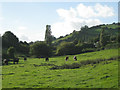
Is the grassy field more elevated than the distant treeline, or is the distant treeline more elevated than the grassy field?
the distant treeline

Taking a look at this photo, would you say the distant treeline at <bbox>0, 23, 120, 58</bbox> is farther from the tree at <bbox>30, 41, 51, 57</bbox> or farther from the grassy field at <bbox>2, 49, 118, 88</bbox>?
the grassy field at <bbox>2, 49, 118, 88</bbox>

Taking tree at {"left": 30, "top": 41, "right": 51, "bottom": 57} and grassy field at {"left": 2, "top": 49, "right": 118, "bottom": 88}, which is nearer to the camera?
grassy field at {"left": 2, "top": 49, "right": 118, "bottom": 88}

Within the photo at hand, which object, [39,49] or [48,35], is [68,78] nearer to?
[39,49]

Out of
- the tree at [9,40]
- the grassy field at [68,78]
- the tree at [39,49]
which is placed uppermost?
the tree at [9,40]

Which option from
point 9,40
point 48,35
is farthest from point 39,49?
point 48,35

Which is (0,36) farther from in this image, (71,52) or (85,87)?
(85,87)

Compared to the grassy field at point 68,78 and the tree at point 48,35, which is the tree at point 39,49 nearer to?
the tree at point 48,35

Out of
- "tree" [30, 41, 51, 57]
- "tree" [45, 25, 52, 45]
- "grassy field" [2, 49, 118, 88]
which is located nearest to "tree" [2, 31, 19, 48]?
"tree" [45, 25, 52, 45]

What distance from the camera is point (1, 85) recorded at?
18.7m

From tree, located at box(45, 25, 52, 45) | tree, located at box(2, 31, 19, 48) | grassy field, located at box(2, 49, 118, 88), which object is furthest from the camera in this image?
tree, located at box(45, 25, 52, 45)

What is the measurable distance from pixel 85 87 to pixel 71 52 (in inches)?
2803

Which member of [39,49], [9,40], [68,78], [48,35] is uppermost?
[48,35]

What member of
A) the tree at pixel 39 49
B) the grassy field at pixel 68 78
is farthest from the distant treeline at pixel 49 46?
the grassy field at pixel 68 78

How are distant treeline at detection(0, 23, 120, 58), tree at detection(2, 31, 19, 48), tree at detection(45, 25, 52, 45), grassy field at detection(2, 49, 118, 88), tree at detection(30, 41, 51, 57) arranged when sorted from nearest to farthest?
grassy field at detection(2, 49, 118, 88)
tree at detection(30, 41, 51, 57)
distant treeline at detection(0, 23, 120, 58)
tree at detection(2, 31, 19, 48)
tree at detection(45, 25, 52, 45)
